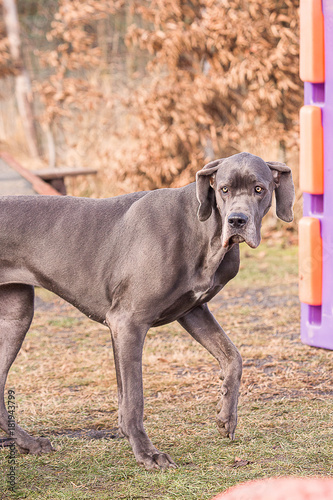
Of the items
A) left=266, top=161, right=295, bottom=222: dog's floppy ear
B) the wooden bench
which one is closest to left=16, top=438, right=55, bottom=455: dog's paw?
left=266, top=161, right=295, bottom=222: dog's floppy ear

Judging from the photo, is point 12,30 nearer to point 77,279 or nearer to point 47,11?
point 47,11

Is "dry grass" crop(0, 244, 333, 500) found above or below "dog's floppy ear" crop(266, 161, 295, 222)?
below

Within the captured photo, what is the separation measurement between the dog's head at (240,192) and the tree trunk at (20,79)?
10.2 metres

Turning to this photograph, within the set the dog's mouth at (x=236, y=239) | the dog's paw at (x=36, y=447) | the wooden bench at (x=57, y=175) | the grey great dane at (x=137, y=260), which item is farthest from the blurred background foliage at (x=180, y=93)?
the dog's paw at (x=36, y=447)

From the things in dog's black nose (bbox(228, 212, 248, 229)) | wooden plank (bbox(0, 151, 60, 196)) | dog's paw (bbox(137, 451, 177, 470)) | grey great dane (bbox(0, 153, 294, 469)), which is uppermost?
dog's black nose (bbox(228, 212, 248, 229))

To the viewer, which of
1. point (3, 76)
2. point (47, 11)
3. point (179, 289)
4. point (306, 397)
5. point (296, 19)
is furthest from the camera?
point (47, 11)

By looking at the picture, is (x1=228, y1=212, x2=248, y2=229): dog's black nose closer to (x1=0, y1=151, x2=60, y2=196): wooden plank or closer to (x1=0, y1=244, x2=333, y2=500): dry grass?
(x1=0, y1=244, x2=333, y2=500): dry grass

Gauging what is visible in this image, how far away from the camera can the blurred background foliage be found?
9094 millimetres

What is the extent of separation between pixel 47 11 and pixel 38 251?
12.6m

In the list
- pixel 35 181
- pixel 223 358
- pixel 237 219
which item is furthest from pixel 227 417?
pixel 35 181

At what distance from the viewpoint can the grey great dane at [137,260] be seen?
3.14 meters

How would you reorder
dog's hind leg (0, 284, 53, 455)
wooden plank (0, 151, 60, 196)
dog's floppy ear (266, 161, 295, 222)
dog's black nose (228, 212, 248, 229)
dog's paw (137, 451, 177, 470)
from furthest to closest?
wooden plank (0, 151, 60, 196)
dog's hind leg (0, 284, 53, 455)
dog's floppy ear (266, 161, 295, 222)
dog's paw (137, 451, 177, 470)
dog's black nose (228, 212, 248, 229)

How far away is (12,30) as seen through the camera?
1315 cm

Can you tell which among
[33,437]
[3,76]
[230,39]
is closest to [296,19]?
[230,39]
